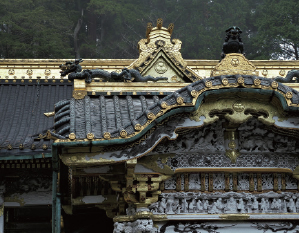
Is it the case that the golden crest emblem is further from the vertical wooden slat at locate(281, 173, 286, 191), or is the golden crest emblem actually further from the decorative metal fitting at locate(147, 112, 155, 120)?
the vertical wooden slat at locate(281, 173, 286, 191)

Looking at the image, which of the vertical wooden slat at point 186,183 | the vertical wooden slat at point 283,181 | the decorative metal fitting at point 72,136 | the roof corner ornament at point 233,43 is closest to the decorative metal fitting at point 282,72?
the roof corner ornament at point 233,43

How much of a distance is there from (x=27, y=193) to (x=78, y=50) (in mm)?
22745

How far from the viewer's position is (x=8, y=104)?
13.7m

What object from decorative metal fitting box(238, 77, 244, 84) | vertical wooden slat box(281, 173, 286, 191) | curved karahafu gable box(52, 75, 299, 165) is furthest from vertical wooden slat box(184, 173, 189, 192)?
decorative metal fitting box(238, 77, 244, 84)

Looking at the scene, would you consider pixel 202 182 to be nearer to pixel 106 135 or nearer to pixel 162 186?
pixel 162 186

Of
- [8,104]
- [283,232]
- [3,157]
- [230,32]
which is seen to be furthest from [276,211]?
[8,104]

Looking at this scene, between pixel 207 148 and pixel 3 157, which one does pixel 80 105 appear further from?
pixel 3 157

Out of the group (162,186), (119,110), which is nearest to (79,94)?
(119,110)

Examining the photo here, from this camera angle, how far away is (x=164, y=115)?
23.3ft

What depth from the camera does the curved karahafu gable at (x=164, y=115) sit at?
22.9ft

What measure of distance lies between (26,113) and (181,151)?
253 inches

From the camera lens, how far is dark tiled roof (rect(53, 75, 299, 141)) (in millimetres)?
7031

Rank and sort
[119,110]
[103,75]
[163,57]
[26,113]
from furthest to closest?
1. [26,113]
2. [163,57]
3. [103,75]
4. [119,110]

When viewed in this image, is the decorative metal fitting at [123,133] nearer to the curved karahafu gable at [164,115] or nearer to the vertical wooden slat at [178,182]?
the curved karahafu gable at [164,115]
